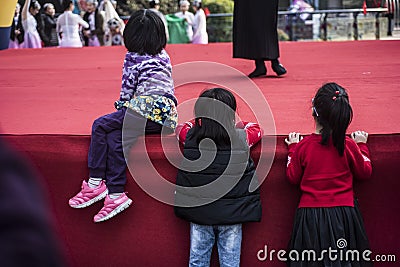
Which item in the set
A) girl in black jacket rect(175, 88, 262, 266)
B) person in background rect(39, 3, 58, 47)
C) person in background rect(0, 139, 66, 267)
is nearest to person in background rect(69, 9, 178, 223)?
girl in black jacket rect(175, 88, 262, 266)

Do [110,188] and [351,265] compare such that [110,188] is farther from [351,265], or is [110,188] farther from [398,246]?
[398,246]

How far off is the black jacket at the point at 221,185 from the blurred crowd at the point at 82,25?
22.6 feet

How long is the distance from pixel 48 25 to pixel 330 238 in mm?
8981

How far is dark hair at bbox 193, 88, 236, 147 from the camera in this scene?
2.57 metres

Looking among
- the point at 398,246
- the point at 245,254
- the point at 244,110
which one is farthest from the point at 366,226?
the point at 244,110

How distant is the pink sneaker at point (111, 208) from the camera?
274 cm

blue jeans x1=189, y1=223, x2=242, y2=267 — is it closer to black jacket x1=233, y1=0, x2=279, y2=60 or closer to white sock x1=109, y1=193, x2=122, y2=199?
white sock x1=109, y1=193, x2=122, y2=199

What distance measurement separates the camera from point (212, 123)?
2.58 m

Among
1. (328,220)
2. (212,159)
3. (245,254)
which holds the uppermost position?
(212,159)

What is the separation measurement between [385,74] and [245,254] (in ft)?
7.15

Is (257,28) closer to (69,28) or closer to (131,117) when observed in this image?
(131,117)

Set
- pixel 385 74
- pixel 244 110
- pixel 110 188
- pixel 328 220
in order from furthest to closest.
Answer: pixel 385 74 < pixel 244 110 < pixel 110 188 < pixel 328 220

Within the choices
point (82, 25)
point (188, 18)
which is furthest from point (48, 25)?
point (188, 18)

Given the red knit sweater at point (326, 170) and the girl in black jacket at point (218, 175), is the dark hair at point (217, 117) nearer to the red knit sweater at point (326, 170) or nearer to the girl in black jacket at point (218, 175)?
the girl in black jacket at point (218, 175)
